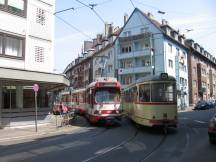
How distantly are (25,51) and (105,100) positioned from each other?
659 cm

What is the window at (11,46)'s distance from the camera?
73.0ft

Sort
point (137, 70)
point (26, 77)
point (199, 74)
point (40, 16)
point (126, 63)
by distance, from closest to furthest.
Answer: point (26, 77) → point (40, 16) → point (137, 70) → point (126, 63) → point (199, 74)

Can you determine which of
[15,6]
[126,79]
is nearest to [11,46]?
[15,6]

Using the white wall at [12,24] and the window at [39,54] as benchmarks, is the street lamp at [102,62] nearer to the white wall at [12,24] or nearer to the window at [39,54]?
the window at [39,54]

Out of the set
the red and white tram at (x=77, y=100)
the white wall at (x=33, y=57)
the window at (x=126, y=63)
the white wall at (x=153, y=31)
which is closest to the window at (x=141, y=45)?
the white wall at (x=153, y=31)

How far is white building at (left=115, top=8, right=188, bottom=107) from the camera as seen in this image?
191ft

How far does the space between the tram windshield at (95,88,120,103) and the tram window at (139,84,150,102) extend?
374 cm

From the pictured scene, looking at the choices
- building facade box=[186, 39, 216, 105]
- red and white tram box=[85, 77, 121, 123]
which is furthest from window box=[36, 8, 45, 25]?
building facade box=[186, 39, 216, 105]

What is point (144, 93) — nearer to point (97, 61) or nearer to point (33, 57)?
point (33, 57)

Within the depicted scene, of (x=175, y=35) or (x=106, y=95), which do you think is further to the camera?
(x=175, y=35)

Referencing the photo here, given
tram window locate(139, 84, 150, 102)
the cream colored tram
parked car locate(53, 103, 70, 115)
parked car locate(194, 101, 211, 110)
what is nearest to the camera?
the cream colored tram

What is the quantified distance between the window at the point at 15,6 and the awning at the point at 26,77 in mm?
4386

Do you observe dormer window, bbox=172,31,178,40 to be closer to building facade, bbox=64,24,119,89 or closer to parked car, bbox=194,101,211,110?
building facade, bbox=64,24,119,89

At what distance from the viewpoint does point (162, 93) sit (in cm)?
1780
